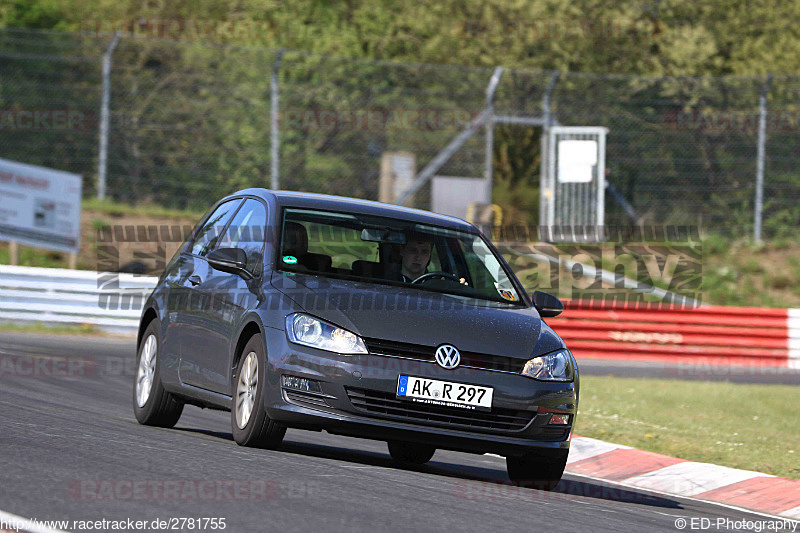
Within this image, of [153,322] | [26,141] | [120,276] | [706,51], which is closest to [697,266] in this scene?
[706,51]

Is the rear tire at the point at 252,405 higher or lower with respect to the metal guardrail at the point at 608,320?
higher

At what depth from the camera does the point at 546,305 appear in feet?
27.2

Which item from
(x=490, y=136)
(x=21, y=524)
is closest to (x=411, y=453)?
(x=21, y=524)

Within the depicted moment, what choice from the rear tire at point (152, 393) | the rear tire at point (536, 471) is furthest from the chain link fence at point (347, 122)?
the rear tire at point (536, 471)

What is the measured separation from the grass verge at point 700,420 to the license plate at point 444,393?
3.35 metres

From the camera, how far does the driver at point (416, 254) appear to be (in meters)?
8.30

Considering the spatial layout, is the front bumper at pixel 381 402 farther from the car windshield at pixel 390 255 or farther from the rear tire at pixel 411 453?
the rear tire at pixel 411 453

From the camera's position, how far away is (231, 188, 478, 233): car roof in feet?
27.7

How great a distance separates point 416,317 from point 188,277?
226 centimetres

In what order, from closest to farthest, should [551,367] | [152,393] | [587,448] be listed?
[551,367] → [152,393] → [587,448]

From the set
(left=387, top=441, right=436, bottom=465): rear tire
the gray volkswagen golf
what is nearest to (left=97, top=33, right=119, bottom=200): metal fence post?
the gray volkswagen golf

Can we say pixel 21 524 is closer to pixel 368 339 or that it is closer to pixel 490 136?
pixel 368 339

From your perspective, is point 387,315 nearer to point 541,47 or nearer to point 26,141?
point 26,141

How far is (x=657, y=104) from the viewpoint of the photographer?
2373 cm
